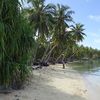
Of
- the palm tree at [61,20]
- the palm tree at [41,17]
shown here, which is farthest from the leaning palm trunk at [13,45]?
the palm tree at [61,20]

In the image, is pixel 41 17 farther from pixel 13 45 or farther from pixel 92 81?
pixel 13 45

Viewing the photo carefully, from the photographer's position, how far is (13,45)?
478 inches

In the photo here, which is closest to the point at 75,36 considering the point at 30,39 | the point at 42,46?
Result: the point at 42,46

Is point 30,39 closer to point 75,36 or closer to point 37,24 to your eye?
point 37,24

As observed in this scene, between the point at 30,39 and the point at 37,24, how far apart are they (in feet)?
72.6

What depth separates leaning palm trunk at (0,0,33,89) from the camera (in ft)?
37.2

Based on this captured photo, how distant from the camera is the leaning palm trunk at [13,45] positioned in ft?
37.2

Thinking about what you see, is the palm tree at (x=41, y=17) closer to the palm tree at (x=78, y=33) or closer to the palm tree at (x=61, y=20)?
→ the palm tree at (x=61, y=20)

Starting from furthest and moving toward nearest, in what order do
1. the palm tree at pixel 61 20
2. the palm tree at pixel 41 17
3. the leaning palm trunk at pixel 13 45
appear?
the palm tree at pixel 61 20
the palm tree at pixel 41 17
the leaning palm trunk at pixel 13 45

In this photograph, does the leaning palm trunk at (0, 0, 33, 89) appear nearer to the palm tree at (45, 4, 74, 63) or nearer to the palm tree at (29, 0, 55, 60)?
the palm tree at (29, 0, 55, 60)

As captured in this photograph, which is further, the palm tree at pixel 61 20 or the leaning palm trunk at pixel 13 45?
the palm tree at pixel 61 20

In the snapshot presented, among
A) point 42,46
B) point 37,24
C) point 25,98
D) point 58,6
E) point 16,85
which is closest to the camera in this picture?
point 25,98

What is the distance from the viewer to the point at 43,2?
123 feet

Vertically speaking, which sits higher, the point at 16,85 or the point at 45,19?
the point at 45,19
